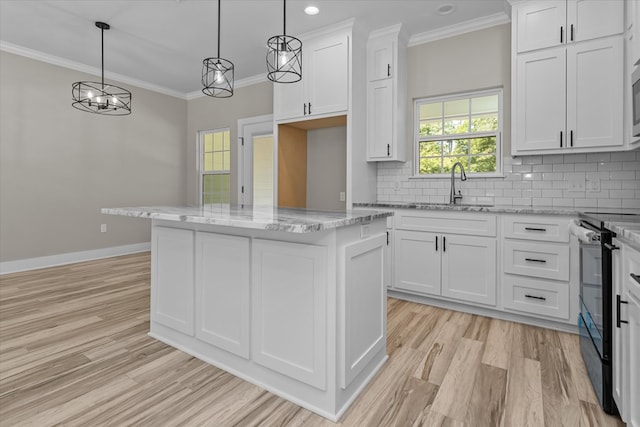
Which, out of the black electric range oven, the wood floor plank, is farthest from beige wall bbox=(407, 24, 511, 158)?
the wood floor plank

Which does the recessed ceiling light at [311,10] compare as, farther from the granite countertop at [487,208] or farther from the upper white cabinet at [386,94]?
the granite countertop at [487,208]

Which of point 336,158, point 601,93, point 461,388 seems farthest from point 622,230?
point 336,158

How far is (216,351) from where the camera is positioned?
6.98 feet

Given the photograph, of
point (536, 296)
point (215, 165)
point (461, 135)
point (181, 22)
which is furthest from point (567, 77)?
point (215, 165)

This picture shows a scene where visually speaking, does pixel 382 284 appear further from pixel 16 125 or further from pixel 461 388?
pixel 16 125

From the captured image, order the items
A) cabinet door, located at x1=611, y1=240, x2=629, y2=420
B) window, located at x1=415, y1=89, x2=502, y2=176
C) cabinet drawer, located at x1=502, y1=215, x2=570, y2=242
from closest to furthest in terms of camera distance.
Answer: cabinet door, located at x1=611, y1=240, x2=629, y2=420 → cabinet drawer, located at x1=502, y1=215, x2=570, y2=242 → window, located at x1=415, y1=89, x2=502, y2=176

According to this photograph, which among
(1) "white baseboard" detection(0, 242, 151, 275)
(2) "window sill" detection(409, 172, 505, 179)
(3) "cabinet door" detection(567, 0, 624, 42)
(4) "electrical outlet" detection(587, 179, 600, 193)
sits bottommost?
(1) "white baseboard" detection(0, 242, 151, 275)

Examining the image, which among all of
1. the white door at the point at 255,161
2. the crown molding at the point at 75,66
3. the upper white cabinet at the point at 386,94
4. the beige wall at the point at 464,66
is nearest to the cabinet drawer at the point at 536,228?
the beige wall at the point at 464,66

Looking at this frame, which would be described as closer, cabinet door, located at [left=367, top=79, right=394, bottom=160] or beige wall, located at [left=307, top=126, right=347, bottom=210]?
cabinet door, located at [left=367, top=79, right=394, bottom=160]

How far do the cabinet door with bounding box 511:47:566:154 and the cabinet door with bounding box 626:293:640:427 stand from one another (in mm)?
1926

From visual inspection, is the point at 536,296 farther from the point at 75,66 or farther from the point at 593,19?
the point at 75,66

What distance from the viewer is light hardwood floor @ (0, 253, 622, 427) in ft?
5.40

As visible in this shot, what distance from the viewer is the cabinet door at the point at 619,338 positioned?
142 centimetres

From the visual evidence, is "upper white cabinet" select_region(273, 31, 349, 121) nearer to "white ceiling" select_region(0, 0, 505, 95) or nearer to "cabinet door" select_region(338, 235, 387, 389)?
"white ceiling" select_region(0, 0, 505, 95)
